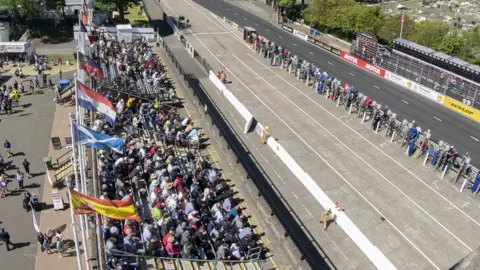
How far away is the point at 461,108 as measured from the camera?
39.3 metres

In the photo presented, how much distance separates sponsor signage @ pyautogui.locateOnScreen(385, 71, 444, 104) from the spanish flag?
36983 millimetres

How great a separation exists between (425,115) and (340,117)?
896cm

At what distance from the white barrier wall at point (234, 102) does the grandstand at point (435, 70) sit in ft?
69.0

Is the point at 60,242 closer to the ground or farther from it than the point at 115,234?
closer to the ground

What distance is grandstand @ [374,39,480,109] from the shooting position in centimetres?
3862

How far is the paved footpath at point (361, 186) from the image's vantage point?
2200 cm

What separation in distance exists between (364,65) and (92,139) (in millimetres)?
41561

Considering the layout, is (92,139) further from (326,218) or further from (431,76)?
(431,76)

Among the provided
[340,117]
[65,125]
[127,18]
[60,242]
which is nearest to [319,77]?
[340,117]

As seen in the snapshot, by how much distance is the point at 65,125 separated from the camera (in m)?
31.5

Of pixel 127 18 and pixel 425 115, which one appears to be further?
pixel 127 18

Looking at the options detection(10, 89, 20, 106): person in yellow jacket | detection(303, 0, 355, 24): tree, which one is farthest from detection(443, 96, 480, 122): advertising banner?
detection(10, 89, 20, 106): person in yellow jacket

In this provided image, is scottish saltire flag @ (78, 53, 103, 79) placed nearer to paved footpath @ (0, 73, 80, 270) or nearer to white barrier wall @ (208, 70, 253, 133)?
paved footpath @ (0, 73, 80, 270)

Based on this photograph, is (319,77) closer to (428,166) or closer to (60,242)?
(428,166)
